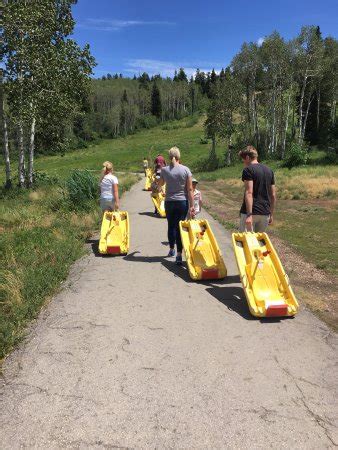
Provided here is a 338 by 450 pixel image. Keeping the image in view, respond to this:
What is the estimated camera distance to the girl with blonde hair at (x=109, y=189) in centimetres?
890

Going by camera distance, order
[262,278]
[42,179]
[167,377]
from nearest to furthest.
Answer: [167,377] < [262,278] < [42,179]

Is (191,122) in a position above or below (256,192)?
above

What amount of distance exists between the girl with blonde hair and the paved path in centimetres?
341

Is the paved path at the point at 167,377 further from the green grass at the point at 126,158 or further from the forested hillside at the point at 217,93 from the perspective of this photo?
the green grass at the point at 126,158

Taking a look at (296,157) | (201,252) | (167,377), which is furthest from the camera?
(296,157)

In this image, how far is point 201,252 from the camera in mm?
6668

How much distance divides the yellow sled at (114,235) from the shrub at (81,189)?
4282 mm

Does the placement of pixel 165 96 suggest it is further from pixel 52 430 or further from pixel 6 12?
pixel 52 430

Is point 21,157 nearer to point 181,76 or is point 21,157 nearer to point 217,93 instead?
point 217,93

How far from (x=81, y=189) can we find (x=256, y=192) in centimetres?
820

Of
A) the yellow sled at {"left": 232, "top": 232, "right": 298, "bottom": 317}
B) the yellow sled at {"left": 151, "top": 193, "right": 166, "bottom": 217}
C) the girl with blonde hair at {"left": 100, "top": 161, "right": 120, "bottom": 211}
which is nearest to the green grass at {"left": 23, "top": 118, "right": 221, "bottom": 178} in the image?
the yellow sled at {"left": 151, "top": 193, "right": 166, "bottom": 217}

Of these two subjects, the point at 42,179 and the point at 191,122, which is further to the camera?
the point at 191,122

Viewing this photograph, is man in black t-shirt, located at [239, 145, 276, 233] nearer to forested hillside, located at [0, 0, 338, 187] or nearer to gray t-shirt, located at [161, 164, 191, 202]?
gray t-shirt, located at [161, 164, 191, 202]

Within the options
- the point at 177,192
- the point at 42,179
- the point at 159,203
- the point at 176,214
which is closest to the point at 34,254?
the point at 176,214
